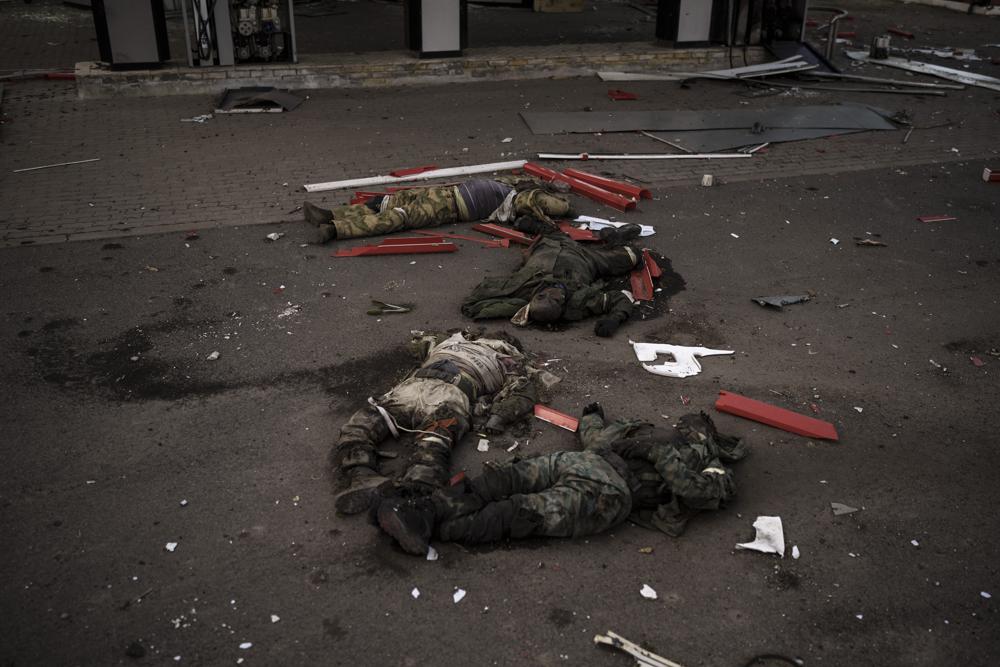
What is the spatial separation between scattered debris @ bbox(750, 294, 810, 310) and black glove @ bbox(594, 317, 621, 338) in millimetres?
1292

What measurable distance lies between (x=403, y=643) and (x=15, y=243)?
5.78 meters

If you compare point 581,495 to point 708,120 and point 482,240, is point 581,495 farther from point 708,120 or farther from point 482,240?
point 708,120

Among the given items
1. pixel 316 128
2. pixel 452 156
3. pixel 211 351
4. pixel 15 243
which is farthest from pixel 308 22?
pixel 211 351

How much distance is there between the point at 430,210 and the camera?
770 centimetres

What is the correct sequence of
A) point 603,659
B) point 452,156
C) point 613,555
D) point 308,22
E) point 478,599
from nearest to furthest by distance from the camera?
point 603,659 < point 478,599 < point 613,555 < point 452,156 < point 308,22

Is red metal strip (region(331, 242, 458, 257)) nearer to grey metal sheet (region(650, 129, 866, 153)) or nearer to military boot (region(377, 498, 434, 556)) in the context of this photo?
military boot (region(377, 498, 434, 556))

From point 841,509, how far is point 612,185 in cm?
501

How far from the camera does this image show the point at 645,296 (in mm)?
6531

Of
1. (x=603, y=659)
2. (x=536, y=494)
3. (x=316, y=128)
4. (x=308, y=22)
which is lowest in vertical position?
(x=603, y=659)

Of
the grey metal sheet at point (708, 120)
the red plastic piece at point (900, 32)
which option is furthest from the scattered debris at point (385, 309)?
the red plastic piece at point (900, 32)

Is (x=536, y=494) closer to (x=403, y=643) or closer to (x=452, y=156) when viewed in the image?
(x=403, y=643)

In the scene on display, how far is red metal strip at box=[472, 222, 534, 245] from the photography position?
7471 millimetres

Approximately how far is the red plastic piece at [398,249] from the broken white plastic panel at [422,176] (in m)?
1.56

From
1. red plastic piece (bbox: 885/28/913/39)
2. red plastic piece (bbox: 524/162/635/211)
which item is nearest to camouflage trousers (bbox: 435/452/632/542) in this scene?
red plastic piece (bbox: 524/162/635/211)
